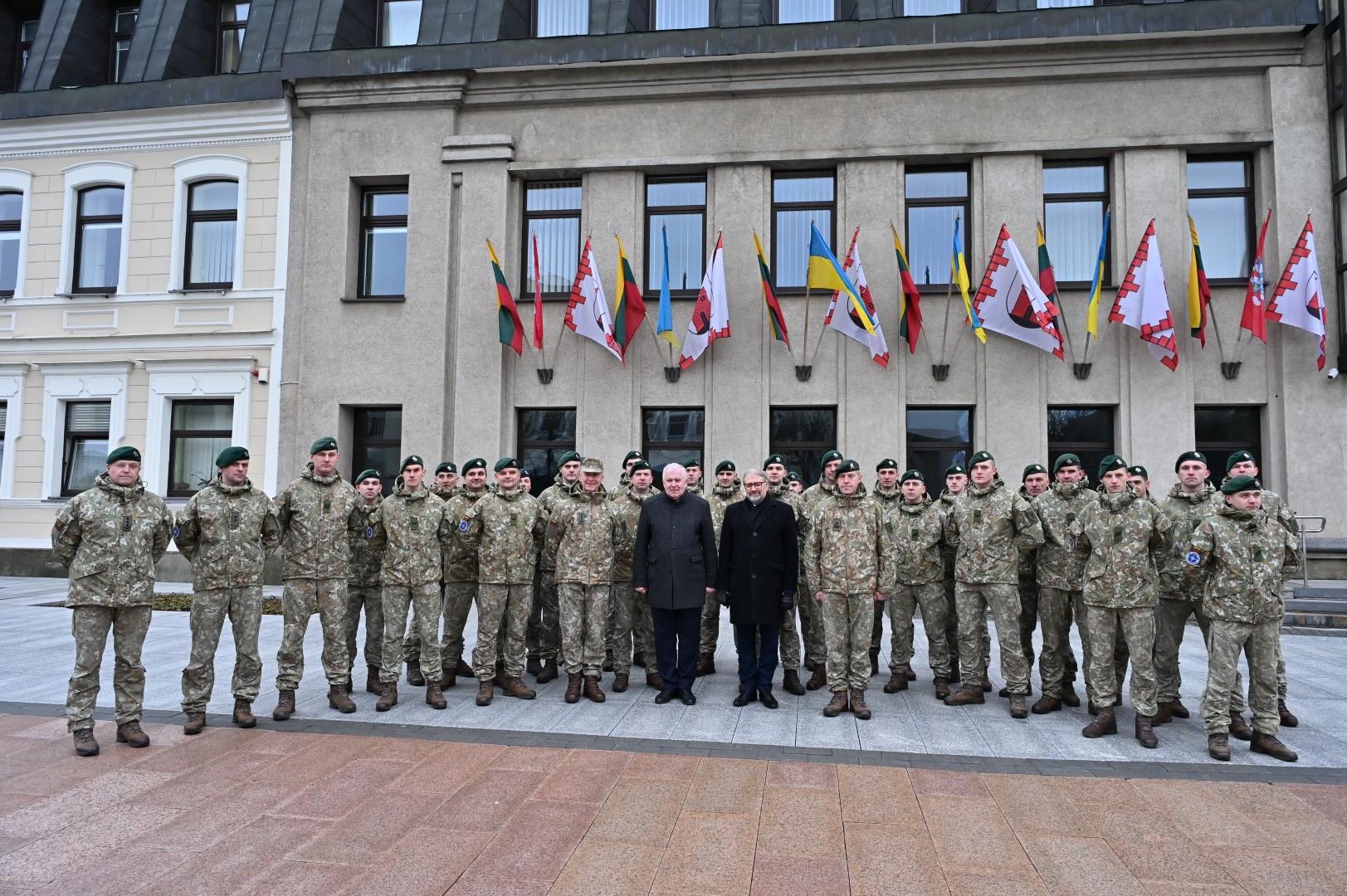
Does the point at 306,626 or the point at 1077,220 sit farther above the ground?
the point at 1077,220

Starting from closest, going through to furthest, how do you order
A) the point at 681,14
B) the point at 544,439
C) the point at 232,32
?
the point at 544,439 < the point at 681,14 < the point at 232,32

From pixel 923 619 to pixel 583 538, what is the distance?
3.17 metres

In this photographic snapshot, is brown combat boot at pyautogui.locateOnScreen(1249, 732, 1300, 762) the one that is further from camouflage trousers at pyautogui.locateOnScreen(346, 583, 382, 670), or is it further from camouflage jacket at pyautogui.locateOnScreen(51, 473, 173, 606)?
camouflage jacket at pyautogui.locateOnScreen(51, 473, 173, 606)

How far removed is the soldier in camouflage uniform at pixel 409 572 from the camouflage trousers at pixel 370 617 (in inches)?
9.7

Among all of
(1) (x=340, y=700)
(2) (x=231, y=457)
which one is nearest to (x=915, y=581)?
(1) (x=340, y=700)

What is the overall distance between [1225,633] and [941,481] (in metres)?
7.49

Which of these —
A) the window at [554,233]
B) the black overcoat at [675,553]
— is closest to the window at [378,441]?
the window at [554,233]

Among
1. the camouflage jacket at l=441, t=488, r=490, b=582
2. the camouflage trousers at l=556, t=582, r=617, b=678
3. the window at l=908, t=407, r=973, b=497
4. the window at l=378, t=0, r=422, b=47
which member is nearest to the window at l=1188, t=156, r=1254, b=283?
the window at l=908, t=407, r=973, b=497

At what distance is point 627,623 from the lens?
791 centimetres

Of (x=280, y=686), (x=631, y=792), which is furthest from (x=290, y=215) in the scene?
(x=631, y=792)

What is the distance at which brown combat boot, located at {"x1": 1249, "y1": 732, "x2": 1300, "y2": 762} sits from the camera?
5637 mm

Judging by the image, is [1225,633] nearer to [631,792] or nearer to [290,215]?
[631,792]

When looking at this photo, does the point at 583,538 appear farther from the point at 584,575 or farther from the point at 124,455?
the point at 124,455

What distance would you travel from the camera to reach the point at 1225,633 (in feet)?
19.3
